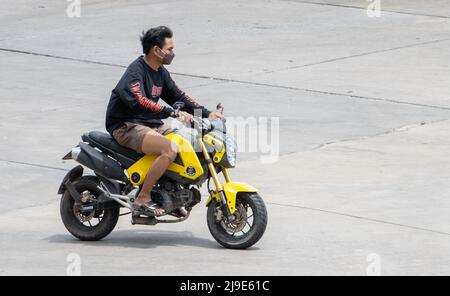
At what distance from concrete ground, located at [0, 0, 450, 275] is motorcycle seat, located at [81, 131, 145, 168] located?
0.70 metres

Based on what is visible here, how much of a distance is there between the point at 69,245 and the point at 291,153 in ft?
12.8

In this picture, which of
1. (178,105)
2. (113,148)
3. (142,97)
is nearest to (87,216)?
(113,148)

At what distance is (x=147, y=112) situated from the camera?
9883mm

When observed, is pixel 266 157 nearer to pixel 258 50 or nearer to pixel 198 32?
pixel 258 50

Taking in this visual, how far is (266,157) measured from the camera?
13.0m

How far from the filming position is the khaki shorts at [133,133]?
973 cm

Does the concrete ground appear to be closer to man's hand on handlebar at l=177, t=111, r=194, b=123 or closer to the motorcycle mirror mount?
man's hand on handlebar at l=177, t=111, r=194, b=123

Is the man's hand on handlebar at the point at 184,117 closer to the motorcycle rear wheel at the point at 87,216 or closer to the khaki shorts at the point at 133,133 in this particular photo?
the khaki shorts at the point at 133,133

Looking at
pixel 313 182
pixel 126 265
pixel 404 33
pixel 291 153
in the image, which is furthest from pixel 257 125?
pixel 404 33

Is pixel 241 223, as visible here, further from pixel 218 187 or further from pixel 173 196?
pixel 173 196

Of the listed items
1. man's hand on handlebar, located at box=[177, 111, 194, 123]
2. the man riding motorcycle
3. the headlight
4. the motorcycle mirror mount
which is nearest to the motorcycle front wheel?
the headlight

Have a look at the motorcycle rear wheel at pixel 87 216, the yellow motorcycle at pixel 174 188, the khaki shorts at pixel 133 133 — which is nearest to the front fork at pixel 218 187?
the yellow motorcycle at pixel 174 188

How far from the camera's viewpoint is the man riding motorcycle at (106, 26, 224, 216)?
9656 mm

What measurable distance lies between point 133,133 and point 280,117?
5.19m
